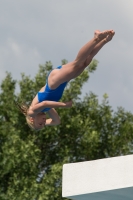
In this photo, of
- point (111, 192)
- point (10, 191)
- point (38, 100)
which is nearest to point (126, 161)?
point (111, 192)

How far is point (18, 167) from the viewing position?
20797 millimetres

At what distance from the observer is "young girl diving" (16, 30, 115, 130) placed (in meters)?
8.09

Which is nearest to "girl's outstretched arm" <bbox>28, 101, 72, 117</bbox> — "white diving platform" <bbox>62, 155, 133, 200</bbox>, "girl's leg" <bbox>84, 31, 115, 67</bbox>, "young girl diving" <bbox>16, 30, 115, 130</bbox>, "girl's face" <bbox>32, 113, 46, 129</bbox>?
"young girl diving" <bbox>16, 30, 115, 130</bbox>

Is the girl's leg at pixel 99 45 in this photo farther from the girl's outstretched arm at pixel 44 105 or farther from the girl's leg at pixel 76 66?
the girl's outstretched arm at pixel 44 105

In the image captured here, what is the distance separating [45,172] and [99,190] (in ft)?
38.4

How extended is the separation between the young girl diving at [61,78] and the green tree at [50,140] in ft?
36.2

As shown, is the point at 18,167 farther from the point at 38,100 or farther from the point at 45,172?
the point at 38,100

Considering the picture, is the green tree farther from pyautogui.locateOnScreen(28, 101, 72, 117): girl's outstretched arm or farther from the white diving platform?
pyautogui.locateOnScreen(28, 101, 72, 117): girl's outstretched arm

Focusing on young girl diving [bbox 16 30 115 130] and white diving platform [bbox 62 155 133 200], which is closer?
young girl diving [bbox 16 30 115 130]

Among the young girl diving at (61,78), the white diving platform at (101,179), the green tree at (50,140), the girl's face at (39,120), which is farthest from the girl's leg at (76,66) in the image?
the green tree at (50,140)

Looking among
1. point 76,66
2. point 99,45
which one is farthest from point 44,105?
point 99,45

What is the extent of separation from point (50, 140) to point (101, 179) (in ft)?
38.6

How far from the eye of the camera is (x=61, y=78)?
855 cm

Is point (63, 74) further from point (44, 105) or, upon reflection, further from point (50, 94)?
point (44, 105)
